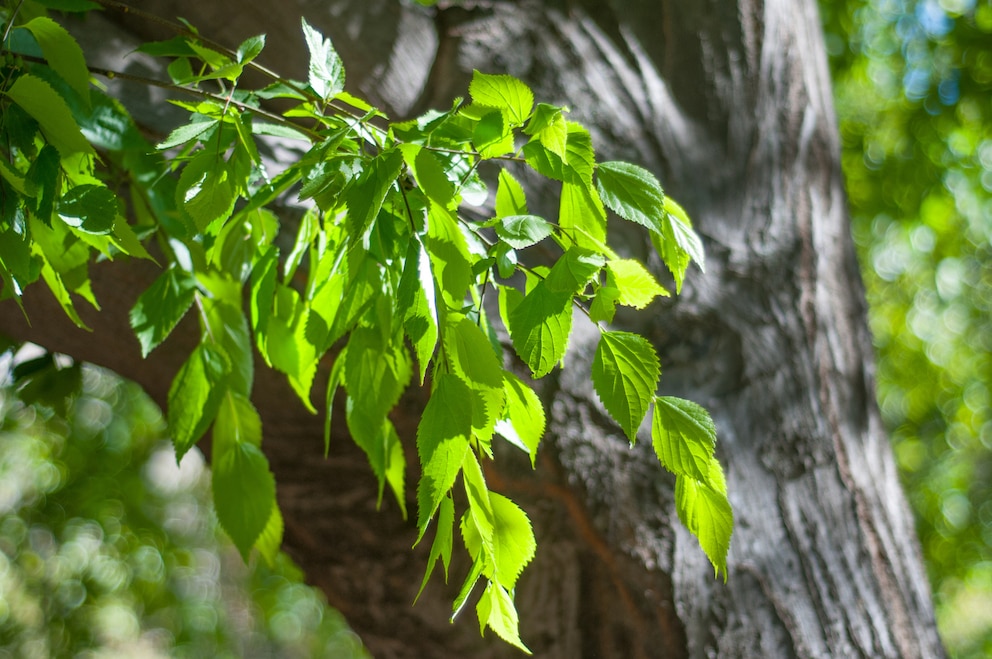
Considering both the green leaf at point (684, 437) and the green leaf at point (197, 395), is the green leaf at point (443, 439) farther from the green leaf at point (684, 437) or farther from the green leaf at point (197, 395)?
the green leaf at point (197, 395)

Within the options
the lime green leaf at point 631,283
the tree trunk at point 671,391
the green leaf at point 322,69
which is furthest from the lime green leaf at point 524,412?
the tree trunk at point 671,391

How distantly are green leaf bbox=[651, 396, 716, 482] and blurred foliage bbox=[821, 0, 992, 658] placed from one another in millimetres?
3575

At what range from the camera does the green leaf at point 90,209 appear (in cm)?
51

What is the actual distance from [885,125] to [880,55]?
0.40m

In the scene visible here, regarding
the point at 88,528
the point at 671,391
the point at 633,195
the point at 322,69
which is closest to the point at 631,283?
the point at 633,195

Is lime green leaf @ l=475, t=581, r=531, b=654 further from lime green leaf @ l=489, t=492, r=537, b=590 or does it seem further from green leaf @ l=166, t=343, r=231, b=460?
green leaf @ l=166, t=343, r=231, b=460

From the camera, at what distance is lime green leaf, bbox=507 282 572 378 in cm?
46

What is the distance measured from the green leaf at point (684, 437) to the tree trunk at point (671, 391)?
0.42 m

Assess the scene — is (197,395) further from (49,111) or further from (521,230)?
(521,230)

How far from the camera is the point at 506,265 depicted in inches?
19.5

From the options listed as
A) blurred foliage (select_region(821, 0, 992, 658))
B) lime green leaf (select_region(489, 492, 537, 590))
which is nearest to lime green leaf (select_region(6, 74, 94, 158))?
lime green leaf (select_region(489, 492, 537, 590))

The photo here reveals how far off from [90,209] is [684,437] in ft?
1.34

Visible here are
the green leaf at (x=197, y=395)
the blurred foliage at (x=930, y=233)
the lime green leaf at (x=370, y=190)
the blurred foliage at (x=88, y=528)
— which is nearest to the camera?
the lime green leaf at (x=370, y=190)

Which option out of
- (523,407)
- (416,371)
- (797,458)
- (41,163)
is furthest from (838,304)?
(41,163)
